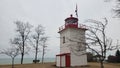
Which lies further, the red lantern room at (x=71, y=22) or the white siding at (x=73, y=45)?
the red lantern room at (x=71, y=22)

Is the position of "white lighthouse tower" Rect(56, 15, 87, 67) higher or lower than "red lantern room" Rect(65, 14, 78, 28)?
lower

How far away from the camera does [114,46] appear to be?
16234 millimetres

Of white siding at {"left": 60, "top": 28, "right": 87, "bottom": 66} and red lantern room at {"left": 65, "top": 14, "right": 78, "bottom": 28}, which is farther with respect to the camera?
red lantern room at {"left": 65, "top": 14, "right": 78, "bottom": 28}

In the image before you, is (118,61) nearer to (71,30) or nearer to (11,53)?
(71,30)

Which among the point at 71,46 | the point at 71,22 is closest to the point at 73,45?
the point at 71,46

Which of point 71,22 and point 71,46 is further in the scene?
point 71,22

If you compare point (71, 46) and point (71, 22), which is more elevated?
point (71, 22)

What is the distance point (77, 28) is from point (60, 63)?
23.3 ft

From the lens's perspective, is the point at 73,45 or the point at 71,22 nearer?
the point at 73,45

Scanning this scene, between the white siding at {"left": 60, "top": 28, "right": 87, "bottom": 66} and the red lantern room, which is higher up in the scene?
the red lantern room

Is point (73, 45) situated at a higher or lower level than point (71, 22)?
lower

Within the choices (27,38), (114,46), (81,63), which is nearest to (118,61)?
(81,63)

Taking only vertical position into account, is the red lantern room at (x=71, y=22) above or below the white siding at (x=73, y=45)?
above

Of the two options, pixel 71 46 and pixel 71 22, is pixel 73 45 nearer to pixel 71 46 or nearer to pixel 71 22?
pixel 71 46
